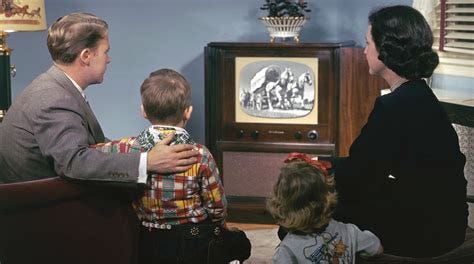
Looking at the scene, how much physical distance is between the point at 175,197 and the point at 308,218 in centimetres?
45

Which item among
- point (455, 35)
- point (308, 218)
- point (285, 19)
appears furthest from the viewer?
point (285, 19)

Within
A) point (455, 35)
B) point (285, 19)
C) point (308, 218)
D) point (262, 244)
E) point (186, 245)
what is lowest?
point (262, 244)

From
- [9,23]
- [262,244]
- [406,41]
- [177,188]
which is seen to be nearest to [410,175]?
[406,41]

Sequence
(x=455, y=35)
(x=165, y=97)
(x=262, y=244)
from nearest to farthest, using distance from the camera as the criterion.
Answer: (x=165, y=97)
(x=455, y=35)
(x=262, y=244)

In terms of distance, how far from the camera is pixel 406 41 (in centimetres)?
238

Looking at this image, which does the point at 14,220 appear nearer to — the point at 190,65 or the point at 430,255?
the point at 430,255

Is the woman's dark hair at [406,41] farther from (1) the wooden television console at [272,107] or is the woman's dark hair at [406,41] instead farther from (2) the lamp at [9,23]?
(2) the lamp at [9,23]

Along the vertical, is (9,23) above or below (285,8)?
below

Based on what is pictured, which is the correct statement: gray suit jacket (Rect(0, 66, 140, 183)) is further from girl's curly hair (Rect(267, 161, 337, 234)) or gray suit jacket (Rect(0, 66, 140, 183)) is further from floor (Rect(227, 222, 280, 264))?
floor (Rect(227, 222, 280, 264))

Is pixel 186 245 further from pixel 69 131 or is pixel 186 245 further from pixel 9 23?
pixel 9 23

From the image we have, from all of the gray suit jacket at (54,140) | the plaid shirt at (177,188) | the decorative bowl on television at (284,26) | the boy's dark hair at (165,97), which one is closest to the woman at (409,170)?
the plaid shirt at (177,188)

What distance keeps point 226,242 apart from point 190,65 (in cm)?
257

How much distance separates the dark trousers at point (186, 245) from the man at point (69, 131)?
0.21m

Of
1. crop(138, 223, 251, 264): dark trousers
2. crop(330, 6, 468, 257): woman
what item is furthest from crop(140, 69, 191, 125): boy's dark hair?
crop(330, 6, 468, 257): woman
